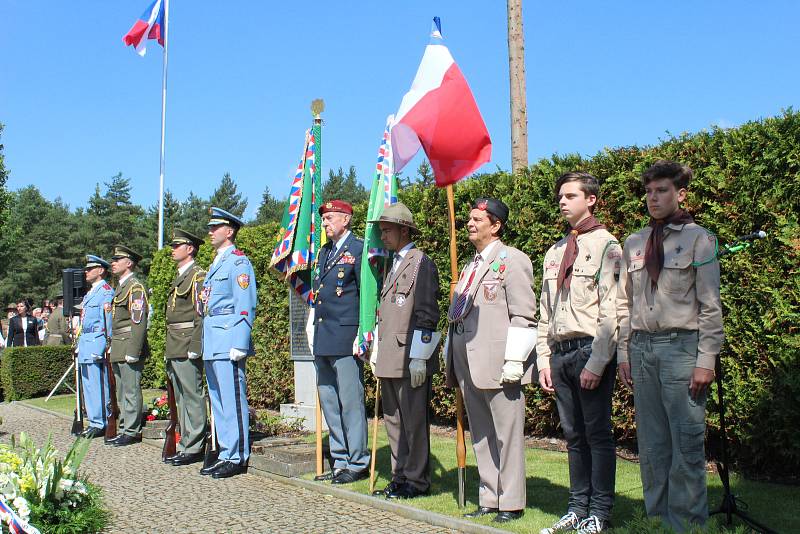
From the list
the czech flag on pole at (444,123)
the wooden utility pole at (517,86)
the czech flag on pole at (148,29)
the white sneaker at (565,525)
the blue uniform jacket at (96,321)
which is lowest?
the white sneaker at (565,525)

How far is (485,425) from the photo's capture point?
17.4 ft

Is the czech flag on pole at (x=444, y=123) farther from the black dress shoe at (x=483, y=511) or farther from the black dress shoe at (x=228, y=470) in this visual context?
the black dress shoe at (x=228, y=470)

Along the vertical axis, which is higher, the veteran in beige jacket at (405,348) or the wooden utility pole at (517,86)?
the wooden utility pole at (517,86)

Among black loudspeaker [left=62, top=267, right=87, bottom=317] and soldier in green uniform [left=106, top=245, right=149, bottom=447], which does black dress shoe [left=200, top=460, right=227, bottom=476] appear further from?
black loudspeaker [left=62, top=267, right=87, bottom=317]

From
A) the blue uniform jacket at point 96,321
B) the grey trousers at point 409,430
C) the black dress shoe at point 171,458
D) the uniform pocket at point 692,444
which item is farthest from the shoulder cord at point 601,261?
the blue uniform jacket at point 96,321

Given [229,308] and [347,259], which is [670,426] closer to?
[347,259]

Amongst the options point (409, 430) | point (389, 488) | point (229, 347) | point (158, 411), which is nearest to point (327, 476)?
point (389, 488)

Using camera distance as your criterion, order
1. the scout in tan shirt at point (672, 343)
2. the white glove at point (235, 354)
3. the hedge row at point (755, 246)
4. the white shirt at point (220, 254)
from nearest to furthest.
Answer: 1. the scout in tan shirt at point (672, 343)
2. the hedge row at point (755, 246)
3. the white glove at point (235, 354)
4. the white shirt at point (220, 254)

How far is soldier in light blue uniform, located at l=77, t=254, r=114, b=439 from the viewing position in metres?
10.6

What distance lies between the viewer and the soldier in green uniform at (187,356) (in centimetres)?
834

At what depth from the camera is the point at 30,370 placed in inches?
714

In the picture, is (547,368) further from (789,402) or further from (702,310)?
(789,402)

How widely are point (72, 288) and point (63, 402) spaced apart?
2.67m

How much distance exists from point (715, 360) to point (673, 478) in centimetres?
64
